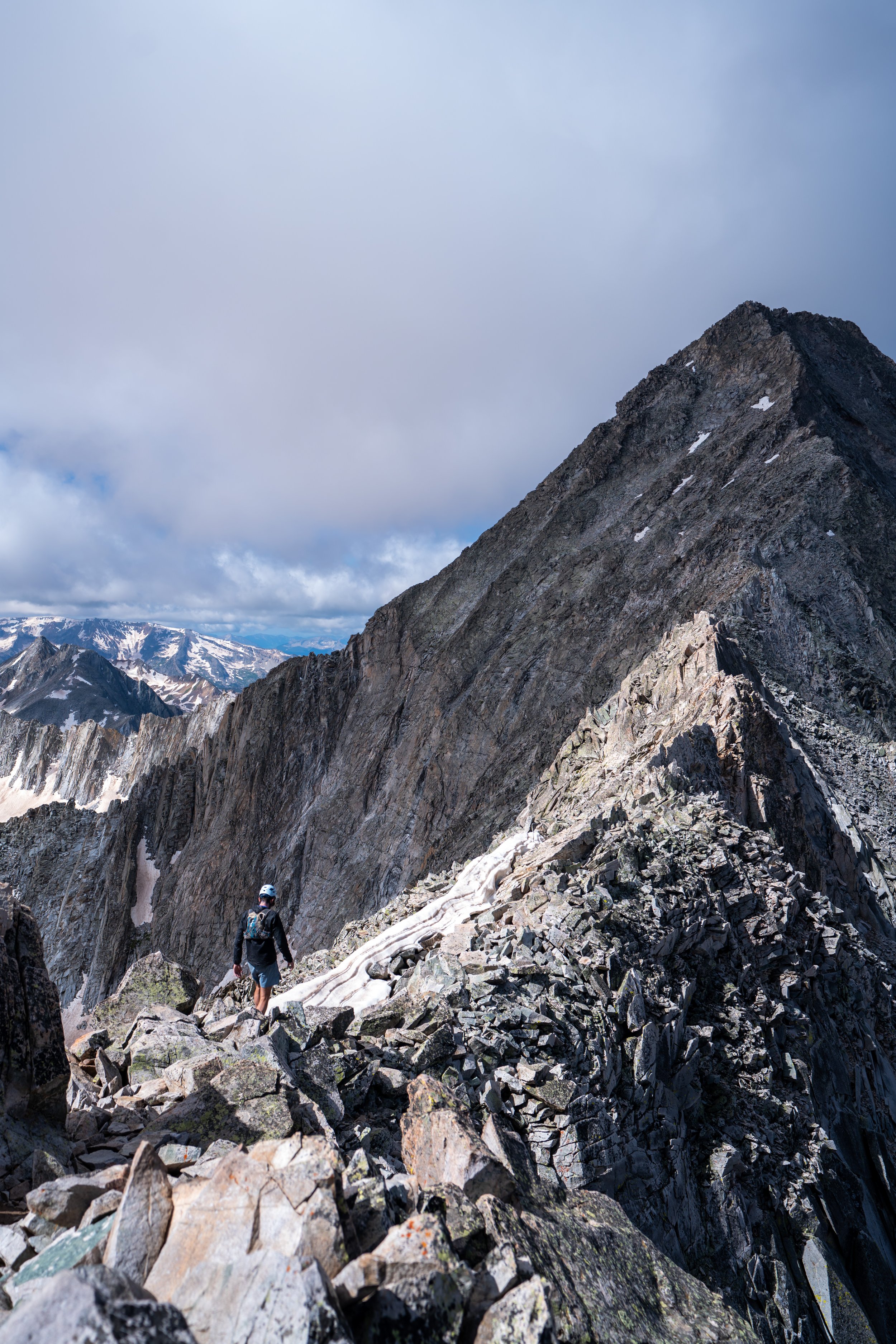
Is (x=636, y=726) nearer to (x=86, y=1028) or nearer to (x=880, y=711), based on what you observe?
(x=880, y=711)

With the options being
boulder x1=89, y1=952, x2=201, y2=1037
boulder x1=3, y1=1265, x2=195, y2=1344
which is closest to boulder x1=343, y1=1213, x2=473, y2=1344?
boulder x1=3, y1=1265, x2=195, y2=1344

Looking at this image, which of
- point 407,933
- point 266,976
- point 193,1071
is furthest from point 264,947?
point 193,1071

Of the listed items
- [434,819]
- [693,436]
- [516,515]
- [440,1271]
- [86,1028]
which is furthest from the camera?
[516,515]

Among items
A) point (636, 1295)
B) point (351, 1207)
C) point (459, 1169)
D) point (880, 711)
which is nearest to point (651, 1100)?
point (636, 1295)

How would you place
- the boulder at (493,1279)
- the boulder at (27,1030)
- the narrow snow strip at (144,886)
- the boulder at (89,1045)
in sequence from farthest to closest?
the narrow snow strip at (144,886) < the boulder at (89,1045) < the boulder at (27,1030) < the boulder at (493,1279)

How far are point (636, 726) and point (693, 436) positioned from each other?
4760 cm

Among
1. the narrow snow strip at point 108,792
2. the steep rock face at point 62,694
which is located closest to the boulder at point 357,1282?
the narrow snow strip at point 108,792

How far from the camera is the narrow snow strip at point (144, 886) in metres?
66.9

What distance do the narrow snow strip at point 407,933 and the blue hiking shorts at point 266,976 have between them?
0.48m

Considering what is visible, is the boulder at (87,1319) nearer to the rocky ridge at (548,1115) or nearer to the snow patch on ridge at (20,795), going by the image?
the rocky ridge at (548,1115)

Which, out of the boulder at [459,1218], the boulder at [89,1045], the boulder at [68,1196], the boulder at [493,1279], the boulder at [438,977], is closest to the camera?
the boulder at [493,1279]

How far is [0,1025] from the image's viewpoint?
6020 millimetres

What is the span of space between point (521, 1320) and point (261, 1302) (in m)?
1.71

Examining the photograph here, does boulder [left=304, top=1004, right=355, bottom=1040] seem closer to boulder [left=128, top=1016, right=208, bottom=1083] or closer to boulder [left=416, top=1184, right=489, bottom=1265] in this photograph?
boulder [left=128, top=1016, right=208, bottom=1083]
